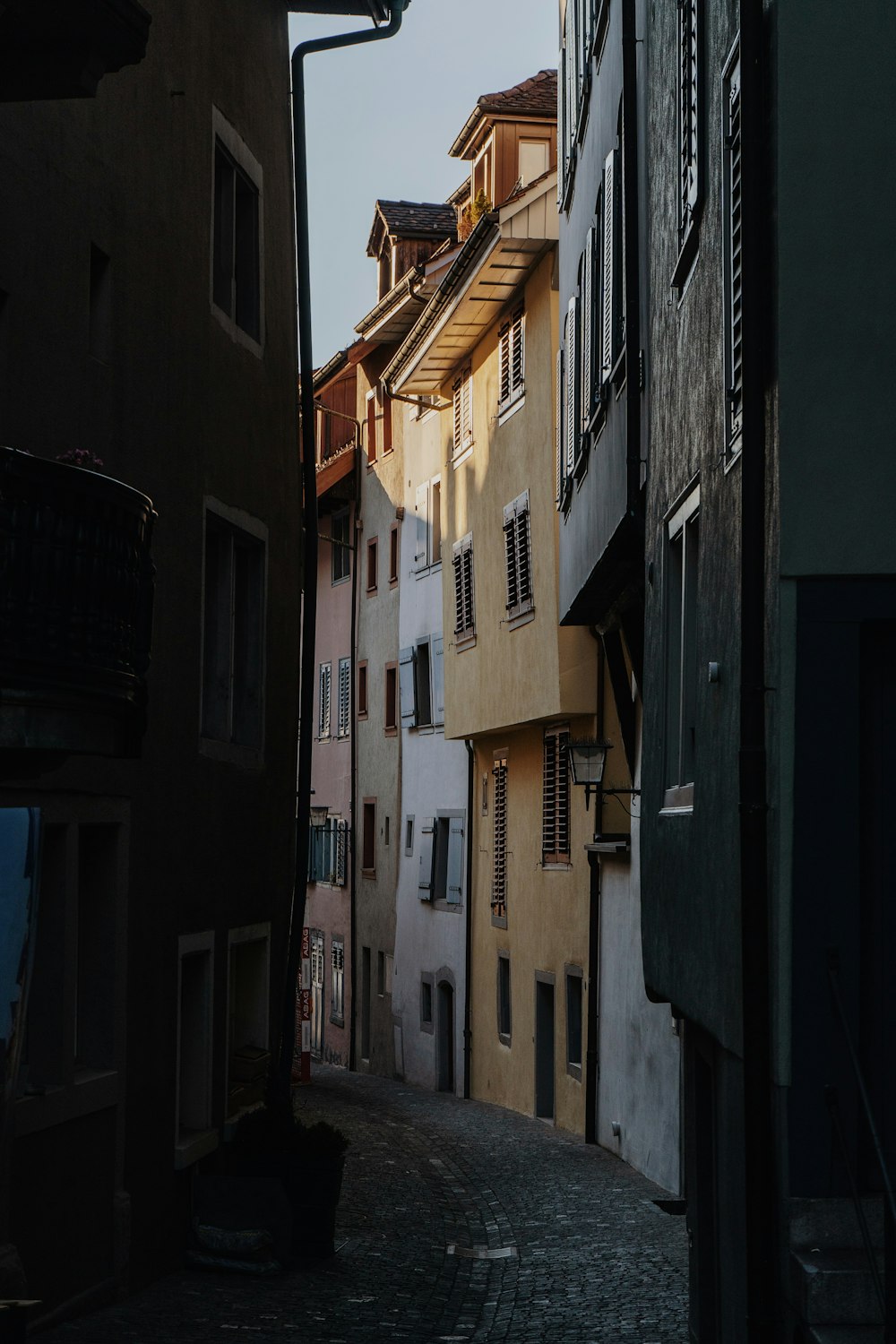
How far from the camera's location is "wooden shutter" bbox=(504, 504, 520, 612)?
2491 cm

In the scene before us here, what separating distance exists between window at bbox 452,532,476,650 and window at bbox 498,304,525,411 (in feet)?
9.74

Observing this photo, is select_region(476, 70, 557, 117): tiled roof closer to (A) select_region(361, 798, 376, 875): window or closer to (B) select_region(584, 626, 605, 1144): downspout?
(B) select_region(584, 626, 605, 1144): downspout

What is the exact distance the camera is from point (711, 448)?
27.9 feet

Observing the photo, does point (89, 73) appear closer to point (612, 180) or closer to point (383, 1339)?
point (612, 180)

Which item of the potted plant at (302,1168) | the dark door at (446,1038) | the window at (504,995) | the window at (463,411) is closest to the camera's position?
the potted plant at (302,1168)

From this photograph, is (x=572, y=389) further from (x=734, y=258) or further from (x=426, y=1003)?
(x=426, y=1003)

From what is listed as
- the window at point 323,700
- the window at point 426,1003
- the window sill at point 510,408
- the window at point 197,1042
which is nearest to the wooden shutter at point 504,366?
the window sill at point 510,408

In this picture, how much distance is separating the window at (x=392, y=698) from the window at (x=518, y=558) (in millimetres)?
12951

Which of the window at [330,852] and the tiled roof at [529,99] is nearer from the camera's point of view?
the tiled roof at [529,99]

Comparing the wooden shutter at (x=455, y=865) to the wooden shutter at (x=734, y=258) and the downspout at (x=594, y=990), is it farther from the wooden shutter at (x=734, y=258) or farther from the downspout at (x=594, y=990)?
the wooden shutter at (x=734, y=258)

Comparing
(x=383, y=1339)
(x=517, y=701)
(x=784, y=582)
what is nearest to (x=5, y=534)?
(x=784, y=582)

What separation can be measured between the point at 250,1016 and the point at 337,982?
26100 mm

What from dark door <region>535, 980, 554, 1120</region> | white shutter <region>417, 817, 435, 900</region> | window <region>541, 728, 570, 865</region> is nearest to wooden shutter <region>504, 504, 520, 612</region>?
window <region>541, 728, 570, 865</region>

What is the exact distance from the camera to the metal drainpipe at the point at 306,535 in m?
14.4
